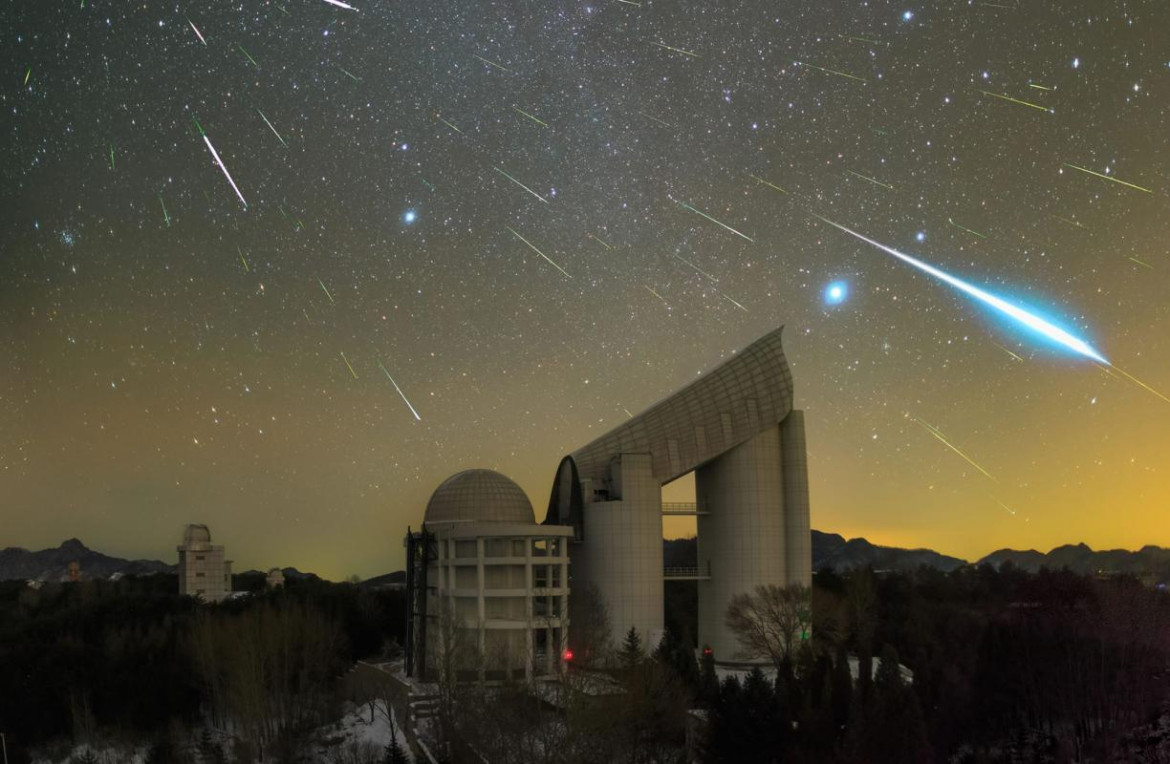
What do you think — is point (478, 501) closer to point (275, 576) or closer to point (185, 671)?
point (185, 671)

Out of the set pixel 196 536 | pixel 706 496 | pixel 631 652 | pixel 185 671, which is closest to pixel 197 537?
pixel 196 536

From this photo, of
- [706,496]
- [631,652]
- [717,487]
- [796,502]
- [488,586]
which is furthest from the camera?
[706,496]

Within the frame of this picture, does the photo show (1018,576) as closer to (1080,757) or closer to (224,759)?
(1080,757)

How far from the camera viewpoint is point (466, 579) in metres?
58.8

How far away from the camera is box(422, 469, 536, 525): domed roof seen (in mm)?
62156

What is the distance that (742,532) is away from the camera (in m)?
71.4

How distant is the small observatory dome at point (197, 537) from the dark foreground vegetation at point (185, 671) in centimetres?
1847

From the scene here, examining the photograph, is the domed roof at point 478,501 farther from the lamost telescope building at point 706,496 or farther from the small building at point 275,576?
the small building at point 275,576

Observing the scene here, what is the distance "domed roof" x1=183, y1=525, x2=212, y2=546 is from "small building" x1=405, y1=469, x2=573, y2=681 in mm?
43853

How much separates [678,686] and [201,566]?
6578 cm

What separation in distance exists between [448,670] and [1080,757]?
1292 inches

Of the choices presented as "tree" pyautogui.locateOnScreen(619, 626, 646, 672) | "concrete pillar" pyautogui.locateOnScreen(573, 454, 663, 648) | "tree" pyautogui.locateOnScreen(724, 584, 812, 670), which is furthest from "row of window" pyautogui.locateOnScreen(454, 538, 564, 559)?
"tree" pyautogui.locateOnScreen(724, 584, 812, 670)

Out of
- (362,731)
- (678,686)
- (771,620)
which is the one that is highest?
(771,620)

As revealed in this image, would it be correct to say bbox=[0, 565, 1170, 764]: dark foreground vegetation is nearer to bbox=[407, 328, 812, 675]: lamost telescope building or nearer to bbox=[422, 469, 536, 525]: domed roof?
bbox=[407, 328, 812, 675]: lamost telescope building
